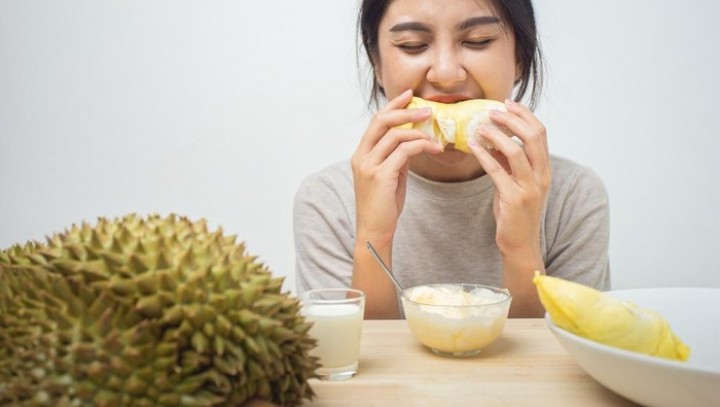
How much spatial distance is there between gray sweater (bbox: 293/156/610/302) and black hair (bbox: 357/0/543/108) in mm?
279

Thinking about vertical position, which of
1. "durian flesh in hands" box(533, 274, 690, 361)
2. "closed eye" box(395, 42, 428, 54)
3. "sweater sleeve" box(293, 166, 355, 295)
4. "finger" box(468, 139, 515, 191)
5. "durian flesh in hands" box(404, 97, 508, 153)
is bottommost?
"sweater sleeve" box(293, 166, 355, 295)

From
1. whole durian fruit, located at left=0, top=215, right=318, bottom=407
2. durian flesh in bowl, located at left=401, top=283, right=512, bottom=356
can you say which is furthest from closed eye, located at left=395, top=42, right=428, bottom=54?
whole durian fruit, located at left=0, top=215, right=318, bottom=407

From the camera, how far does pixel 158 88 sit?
243 cm

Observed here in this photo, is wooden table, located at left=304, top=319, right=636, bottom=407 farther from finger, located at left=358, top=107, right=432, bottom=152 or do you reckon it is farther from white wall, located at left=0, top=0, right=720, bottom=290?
white wall, located at left=0, top=0, right=720, bottom=290

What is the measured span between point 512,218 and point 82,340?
91 centimetres

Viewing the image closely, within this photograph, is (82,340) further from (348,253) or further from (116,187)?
(116,187)

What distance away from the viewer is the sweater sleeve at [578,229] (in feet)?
4.69

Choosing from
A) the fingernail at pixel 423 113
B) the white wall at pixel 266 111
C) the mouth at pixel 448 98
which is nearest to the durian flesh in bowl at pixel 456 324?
the fingernail at pixel 423 113

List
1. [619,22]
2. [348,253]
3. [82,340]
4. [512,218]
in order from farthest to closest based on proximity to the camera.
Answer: [619,22], [348,253], [512,218], [82,340]

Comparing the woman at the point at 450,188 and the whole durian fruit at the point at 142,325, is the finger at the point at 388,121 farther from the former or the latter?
the whole durian fruit at the point at 142,325

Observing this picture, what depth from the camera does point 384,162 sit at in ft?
4.20

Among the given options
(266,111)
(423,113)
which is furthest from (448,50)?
(266,111)

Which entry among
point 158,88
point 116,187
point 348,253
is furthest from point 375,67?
point 116,187

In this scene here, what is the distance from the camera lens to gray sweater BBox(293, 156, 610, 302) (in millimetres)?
1468
